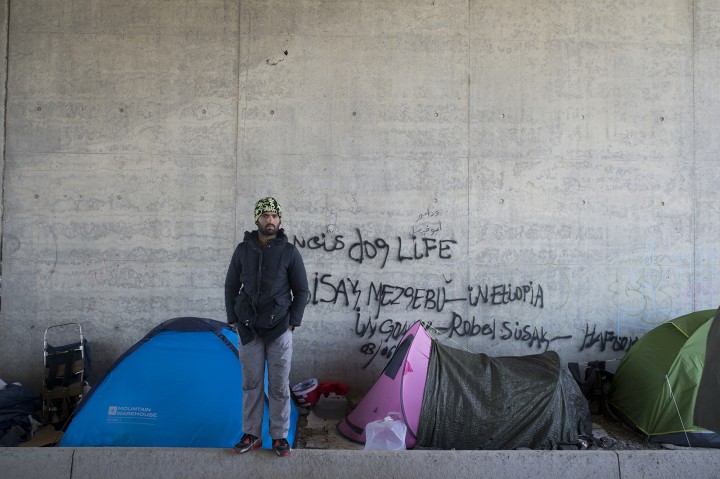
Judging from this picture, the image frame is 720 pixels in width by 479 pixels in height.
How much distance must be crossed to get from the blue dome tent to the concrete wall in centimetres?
107

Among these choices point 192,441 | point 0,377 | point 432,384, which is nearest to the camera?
point 192,441

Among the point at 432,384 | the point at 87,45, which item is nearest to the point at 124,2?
the point at 87,45

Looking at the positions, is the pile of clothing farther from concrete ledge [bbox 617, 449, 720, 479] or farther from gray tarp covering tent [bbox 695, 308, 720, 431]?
gray tarp covering tent [bbox 695, 308, 720, 431]

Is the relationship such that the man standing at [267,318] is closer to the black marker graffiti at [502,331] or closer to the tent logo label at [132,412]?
the tent logo label at [132,412]

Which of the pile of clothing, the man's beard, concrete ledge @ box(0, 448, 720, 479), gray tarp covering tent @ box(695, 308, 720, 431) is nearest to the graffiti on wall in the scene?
the man's beard

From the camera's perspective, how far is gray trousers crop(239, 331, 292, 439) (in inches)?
152

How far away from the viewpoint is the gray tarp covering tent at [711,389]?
248 centimetres

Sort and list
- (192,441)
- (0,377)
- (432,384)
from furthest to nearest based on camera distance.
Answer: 1. (0,377)
2. (432,384)
3. (192,441)

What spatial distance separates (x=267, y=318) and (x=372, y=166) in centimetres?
261

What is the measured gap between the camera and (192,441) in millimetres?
4332

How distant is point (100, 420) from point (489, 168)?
4.50 m

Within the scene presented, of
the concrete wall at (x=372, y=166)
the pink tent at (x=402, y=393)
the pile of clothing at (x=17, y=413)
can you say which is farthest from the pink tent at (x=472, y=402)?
the pile of clothing at (x=17, y=413)

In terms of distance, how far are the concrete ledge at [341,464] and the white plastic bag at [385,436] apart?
0.26 m

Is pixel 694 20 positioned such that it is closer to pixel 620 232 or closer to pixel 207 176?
pixel 620 232
